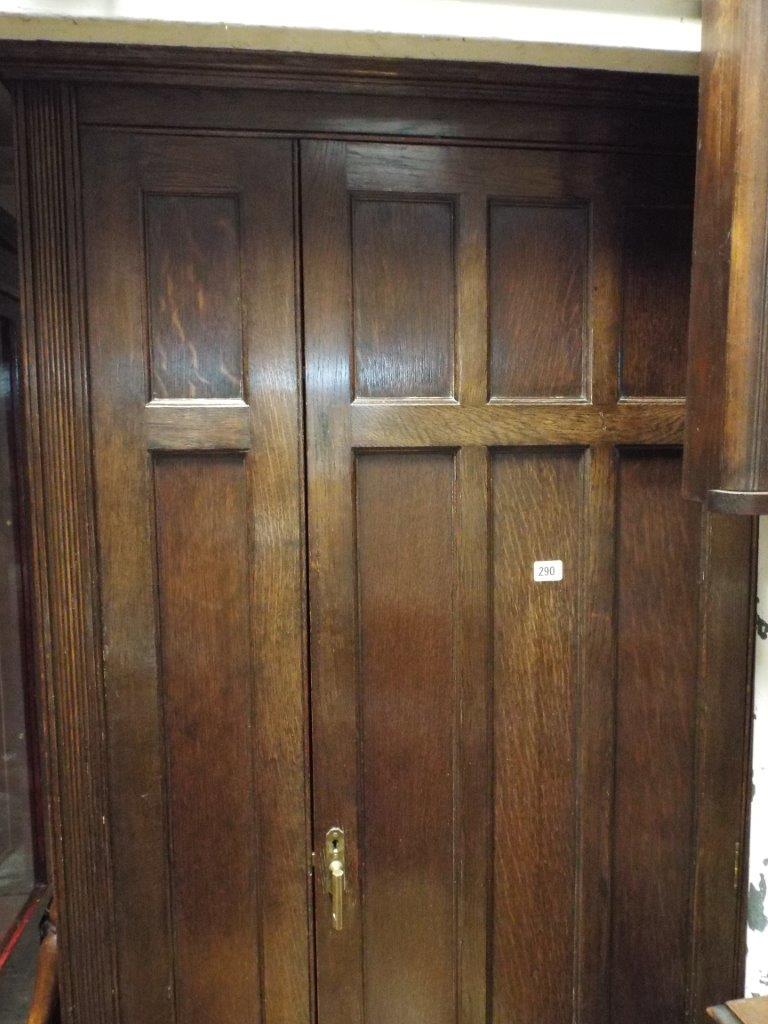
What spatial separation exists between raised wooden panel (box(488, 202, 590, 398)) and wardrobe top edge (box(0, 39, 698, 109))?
0.19m

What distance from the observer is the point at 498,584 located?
3.61 feet

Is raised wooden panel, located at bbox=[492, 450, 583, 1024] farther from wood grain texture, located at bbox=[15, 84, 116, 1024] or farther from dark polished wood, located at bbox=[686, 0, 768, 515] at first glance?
wood grain texture, located at bbox=[15, 84, 116, 1024]

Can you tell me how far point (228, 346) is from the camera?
1010 millimetres

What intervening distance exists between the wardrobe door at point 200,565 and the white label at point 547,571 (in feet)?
1.46

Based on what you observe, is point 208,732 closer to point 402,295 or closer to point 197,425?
point 197,425

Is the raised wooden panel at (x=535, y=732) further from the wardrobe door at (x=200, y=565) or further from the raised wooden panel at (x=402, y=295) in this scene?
the wardrobe door at (x=200, y=565)

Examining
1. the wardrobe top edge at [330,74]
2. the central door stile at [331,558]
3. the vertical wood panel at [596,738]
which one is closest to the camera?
the wardrobe top edge at [330,74]

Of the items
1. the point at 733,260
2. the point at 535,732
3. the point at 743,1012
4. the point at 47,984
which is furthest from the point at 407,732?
the point at 733,260

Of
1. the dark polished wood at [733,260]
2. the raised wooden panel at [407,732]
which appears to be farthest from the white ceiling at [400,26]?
the raised wooden panel at [407,732]

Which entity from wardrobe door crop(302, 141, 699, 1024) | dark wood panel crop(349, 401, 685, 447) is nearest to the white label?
wardrobe door crop(302, 141, 699, 1024)

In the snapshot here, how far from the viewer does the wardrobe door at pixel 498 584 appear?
1.04 meters

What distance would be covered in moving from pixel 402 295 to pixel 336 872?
1041 mm

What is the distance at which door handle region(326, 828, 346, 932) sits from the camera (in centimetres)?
105

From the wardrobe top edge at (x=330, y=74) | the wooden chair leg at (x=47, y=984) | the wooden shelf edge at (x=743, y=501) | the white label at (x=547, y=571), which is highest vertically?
the wardrobe top edge at (x=330, y=74)
